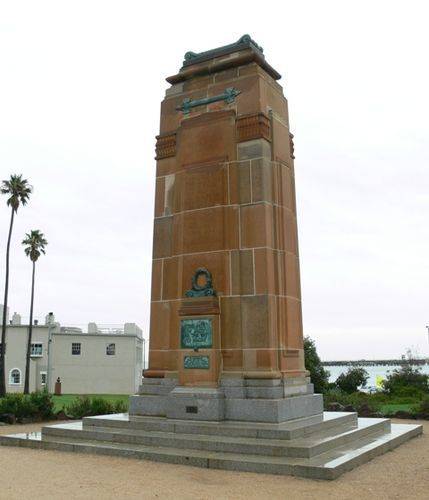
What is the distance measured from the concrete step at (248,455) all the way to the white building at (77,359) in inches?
1698

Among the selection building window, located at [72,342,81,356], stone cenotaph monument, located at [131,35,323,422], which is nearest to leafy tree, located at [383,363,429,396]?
stone cenotaph monument, located at [131,35,323,422]

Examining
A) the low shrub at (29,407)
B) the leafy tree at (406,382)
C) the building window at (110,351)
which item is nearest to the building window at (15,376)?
the building window at (110,351)

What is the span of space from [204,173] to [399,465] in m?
7.78

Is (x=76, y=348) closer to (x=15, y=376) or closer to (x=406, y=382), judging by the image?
(x=15, y=376)

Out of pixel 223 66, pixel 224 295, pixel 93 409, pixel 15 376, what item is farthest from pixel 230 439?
pixel 15 376

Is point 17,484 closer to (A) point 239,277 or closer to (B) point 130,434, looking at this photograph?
(B) point 130,434

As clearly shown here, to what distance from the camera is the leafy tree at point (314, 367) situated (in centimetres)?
3681

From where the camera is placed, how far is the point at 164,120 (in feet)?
49.1

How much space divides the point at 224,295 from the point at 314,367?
1038 inches

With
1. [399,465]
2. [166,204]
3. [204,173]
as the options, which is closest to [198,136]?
[204,173]

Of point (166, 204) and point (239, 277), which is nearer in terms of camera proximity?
point (239, 277)

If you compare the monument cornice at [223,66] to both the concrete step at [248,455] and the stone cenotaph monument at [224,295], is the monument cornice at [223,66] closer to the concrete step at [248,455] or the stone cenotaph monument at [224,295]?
the stone cenotaph monument at [224,295]

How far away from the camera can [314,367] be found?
123ft

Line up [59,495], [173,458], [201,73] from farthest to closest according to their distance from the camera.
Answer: [201,73] < [173,458] < [59,495]
